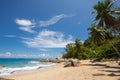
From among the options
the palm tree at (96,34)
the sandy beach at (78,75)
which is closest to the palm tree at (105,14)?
the palm tree at (96,34)

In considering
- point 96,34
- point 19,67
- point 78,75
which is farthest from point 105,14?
point 19,67

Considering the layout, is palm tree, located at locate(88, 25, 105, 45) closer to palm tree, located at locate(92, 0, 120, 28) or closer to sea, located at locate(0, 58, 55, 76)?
palm tree, located at locate(92, 0, 120, 28)

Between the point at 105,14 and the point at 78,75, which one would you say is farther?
the point at 105,14

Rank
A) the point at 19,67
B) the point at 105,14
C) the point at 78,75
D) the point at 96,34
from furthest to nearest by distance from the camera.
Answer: the point at 19,67, the point at 96,34, the point at 105,14, the point at 78,75

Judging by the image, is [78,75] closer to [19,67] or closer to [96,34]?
[96,34]

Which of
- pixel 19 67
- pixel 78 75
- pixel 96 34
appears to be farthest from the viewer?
pixel 19 67

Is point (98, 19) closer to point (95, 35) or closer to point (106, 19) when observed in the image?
point (106, 19)

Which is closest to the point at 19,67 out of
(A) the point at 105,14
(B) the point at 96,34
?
(B) the point at 96,34

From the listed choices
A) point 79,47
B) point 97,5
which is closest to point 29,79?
point 97,5

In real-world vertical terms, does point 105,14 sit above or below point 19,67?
above

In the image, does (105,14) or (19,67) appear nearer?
(105,14)

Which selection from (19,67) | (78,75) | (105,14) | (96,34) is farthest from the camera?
(19,67)

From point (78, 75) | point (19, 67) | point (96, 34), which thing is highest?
point (96, 34)

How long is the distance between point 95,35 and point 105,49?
414 inches
